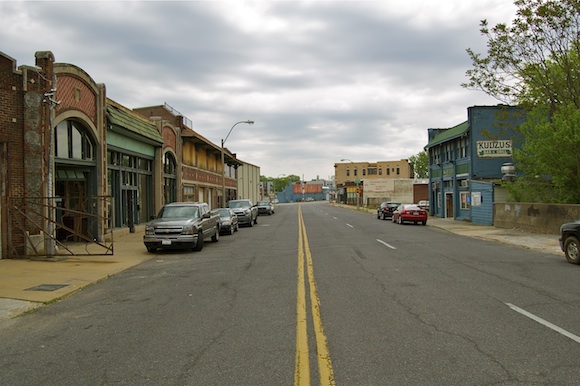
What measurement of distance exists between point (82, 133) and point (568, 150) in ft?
71.8

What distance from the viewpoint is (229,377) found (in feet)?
15.2

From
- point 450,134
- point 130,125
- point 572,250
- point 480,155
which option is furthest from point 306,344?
point 450,134

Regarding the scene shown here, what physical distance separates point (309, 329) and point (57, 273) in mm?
8127

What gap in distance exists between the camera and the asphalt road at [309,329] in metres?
4.75

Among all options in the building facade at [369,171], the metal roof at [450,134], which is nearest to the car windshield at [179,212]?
the metal roof at [450,134]

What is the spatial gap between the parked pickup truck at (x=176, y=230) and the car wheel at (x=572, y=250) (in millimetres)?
11473

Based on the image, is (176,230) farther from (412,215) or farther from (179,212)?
(412,215)

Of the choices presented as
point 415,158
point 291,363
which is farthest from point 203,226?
point 415,158

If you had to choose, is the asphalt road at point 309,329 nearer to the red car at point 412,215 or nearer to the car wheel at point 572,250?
the car wheel at point 572,250

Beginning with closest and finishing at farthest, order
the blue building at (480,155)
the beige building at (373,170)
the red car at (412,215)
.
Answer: the blue building at (480,155) → the red car at (412,215) → the beige building at (373,170)

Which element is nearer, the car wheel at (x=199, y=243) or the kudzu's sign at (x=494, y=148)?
the car wheel at (x=199, y=243)

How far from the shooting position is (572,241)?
12.7 meters

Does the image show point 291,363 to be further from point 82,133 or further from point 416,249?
point 82,133

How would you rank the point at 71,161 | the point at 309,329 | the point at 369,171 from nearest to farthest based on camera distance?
the point at 309,329 < the point at 71,161 < the point at 369,171
